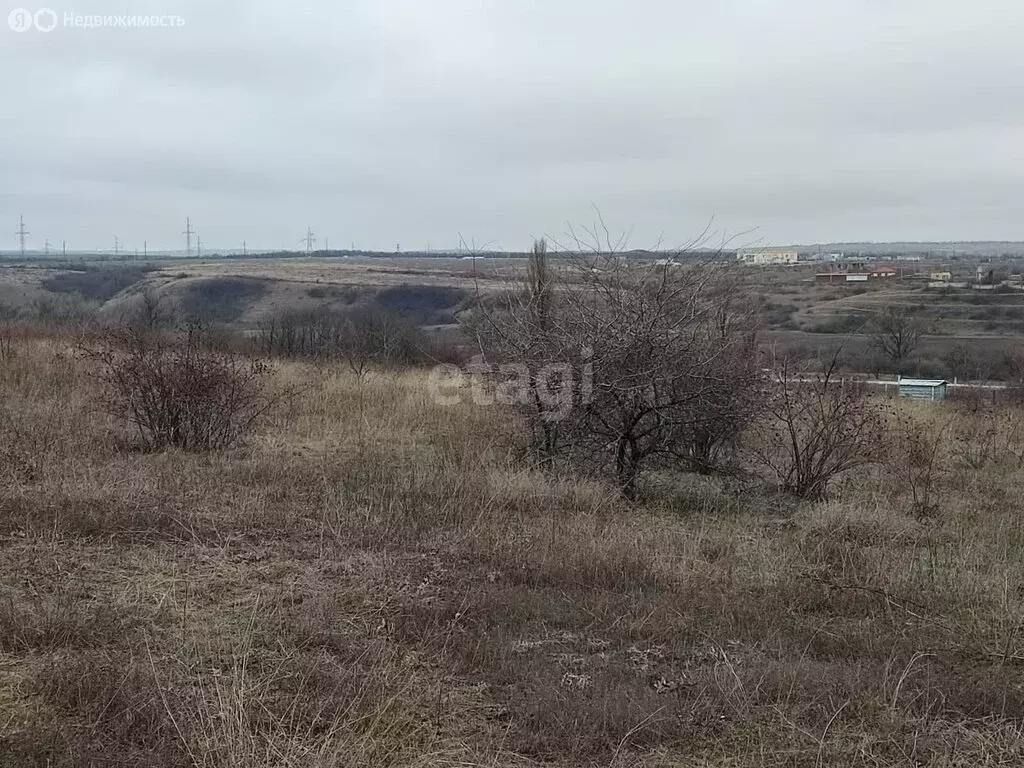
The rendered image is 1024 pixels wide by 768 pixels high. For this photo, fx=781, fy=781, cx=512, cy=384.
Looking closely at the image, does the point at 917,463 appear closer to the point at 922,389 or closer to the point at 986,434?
the point at 986,434

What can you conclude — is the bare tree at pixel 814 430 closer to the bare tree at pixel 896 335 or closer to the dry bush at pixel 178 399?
the dry bush at pixel 178 399

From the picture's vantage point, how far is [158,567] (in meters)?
4.44

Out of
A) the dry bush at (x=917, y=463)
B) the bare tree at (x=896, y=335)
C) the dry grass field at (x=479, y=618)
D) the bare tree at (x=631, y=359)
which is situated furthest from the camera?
the bare tree at (x=896, y=335)

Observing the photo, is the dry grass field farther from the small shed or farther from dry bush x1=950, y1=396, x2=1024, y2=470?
the small shed

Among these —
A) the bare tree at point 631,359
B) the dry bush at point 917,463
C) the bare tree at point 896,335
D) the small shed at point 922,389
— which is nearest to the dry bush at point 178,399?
the bare tree at point 631,359

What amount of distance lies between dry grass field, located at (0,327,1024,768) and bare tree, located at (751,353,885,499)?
448 mm

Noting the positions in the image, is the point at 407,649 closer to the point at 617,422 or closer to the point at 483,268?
the point at 617,422

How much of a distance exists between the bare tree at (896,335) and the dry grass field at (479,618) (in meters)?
20.5

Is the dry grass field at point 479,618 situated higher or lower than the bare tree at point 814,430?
lower

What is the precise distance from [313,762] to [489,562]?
7.61ft

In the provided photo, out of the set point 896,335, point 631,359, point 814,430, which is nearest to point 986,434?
point 814,430

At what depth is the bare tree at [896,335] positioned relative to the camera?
1028 inches

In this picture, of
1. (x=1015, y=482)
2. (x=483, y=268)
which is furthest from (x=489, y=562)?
(x=1015, y=482)

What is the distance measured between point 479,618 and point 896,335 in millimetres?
26198
